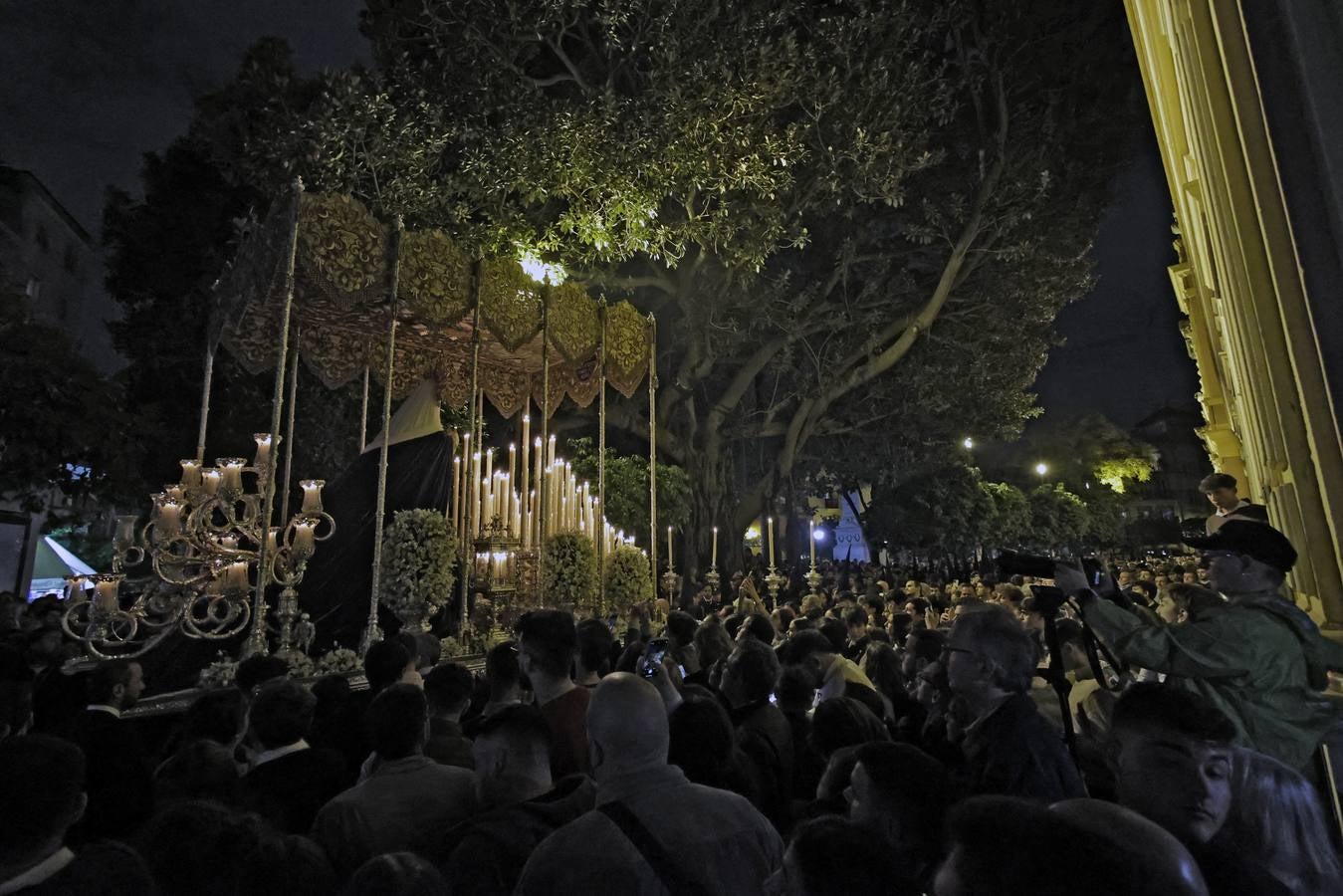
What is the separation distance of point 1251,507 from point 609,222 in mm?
9521

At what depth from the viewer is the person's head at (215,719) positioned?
347cm

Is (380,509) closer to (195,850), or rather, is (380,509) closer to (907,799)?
(195,850)

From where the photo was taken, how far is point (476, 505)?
9500mm

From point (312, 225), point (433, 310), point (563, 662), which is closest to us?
point (563, 662)

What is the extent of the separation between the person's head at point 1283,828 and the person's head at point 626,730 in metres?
1.63

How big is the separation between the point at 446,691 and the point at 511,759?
103 centimetres

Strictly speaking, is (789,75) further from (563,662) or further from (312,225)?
(563,662)

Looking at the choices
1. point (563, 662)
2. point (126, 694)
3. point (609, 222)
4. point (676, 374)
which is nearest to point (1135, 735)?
point (563, 662)

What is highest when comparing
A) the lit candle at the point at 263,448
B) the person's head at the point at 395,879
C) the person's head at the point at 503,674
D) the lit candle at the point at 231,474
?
the lit candle at the point at 263,448

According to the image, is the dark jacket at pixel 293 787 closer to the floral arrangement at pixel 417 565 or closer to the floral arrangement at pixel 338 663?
the floral arrangement at pixel 338 663

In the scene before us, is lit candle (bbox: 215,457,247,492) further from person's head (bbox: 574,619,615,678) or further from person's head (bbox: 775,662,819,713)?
person's head (bbox: 775,662,819,713)

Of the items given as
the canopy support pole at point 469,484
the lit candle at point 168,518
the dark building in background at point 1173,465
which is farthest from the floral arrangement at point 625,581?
the dark building in background at point 1173,465

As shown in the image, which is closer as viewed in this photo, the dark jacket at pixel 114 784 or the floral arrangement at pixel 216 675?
the dark jacket at pixel 114 784

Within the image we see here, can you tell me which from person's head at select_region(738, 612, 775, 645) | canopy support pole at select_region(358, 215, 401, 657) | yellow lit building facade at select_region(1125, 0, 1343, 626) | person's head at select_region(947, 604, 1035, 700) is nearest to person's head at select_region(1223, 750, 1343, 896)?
person's head at select_region(947, 604, 1035, 700)
